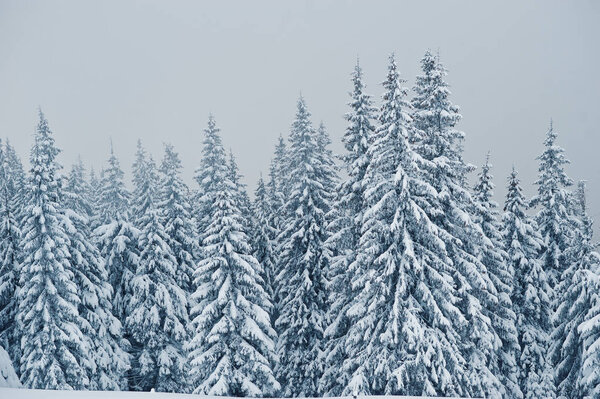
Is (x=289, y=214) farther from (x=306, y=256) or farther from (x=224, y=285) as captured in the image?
(x=224, y=285)

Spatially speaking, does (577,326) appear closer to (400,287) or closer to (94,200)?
(400,287)

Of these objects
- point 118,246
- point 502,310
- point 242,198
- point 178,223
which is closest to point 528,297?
point 502,310

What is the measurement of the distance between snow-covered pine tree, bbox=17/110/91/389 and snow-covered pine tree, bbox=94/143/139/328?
5.59 meters

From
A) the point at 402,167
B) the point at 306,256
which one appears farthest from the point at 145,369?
the point at 402,167

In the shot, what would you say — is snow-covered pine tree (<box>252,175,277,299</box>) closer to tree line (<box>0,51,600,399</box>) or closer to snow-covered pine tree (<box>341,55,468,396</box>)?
tree line (<box>0,51,600,399</box>)

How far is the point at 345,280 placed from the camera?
22.3 m

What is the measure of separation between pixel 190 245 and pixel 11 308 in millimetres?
10986

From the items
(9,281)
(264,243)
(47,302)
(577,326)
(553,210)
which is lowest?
(577,326)

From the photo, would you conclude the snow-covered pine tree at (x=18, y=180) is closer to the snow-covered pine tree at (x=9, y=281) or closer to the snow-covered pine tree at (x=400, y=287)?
the snow-covered pine tree at (x=9, y=281)

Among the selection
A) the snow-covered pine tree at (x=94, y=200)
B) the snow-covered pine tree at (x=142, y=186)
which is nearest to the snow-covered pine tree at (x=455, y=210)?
the snow-covered pine tree at (x=142, y=186)

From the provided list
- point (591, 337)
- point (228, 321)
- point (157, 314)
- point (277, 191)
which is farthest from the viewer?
point (277, 191)

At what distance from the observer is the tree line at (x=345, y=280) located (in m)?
18.9

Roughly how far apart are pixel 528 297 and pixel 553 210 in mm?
5575

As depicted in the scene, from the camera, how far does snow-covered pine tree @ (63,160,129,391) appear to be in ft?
83.6
